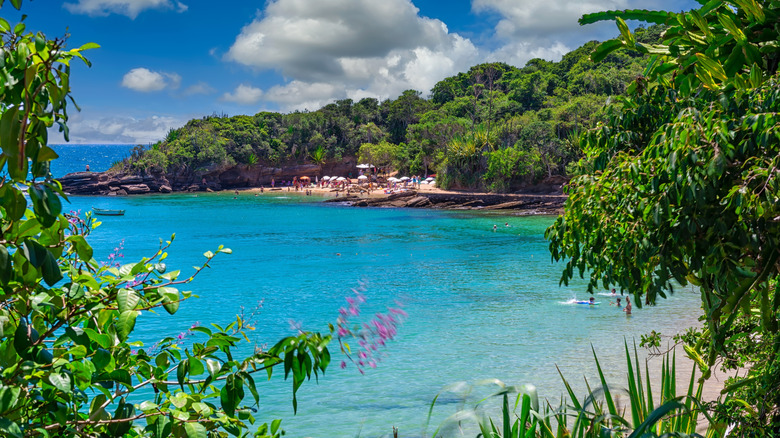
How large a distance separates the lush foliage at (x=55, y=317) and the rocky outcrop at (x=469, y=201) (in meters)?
49.2

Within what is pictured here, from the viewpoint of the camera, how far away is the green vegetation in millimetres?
58438

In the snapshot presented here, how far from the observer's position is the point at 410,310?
1972 cm

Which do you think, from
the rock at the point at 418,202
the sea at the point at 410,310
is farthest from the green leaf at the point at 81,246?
the rock at the point at 418,202

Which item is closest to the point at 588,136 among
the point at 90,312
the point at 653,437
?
the point at 653,437

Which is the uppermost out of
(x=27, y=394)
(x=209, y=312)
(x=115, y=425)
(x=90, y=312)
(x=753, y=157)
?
(x=753, y=157)

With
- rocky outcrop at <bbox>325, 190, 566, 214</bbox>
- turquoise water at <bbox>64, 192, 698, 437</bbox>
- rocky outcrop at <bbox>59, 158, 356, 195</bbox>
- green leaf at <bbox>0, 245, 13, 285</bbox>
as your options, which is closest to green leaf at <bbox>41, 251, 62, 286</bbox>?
green leaf at <bbox>0, 245, 13, 285</bbox>

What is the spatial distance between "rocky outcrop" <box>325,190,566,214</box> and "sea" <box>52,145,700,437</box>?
548 cm

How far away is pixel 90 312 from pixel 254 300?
19.6m

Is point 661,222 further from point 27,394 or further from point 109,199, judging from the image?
point 109,199

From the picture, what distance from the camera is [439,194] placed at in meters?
59.2

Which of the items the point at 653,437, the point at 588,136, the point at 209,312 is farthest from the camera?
the point at 209,312

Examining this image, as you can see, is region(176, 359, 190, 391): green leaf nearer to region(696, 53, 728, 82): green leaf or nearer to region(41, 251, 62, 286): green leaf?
region(41, 251, 62, 286): green leaf

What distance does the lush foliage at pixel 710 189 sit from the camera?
12.3ft

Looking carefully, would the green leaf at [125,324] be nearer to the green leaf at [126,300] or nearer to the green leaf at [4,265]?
the green leaf at [126,300]
